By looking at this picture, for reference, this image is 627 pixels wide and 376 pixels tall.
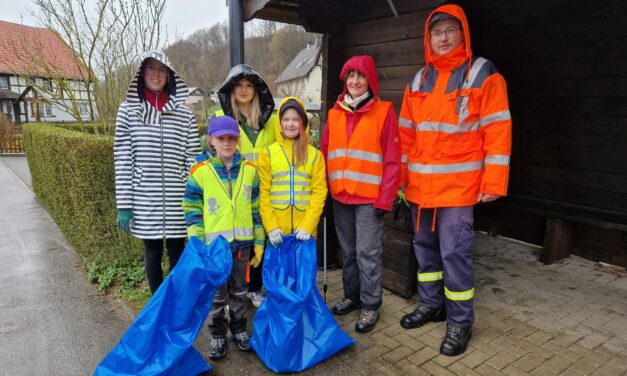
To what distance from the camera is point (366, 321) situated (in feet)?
10.4

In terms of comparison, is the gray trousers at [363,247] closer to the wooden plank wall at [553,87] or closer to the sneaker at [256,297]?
the sneaker at [256,297]

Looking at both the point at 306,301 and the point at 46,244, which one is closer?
the point at 306,301

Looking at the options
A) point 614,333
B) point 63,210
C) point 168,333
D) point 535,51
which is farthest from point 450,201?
point 63,210

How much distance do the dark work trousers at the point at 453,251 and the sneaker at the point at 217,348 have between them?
1.57m

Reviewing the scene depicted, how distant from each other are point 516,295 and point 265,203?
2.55 metres

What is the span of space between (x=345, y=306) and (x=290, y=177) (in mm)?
1216

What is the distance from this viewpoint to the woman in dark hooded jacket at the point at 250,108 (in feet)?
10.3

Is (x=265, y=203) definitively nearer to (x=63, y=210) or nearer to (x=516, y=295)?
(x=516, y=295)

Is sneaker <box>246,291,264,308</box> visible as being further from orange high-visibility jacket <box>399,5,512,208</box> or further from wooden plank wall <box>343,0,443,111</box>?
wooden plank wall <box>343,0,443,111</box>

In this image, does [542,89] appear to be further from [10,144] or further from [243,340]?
[10,144]

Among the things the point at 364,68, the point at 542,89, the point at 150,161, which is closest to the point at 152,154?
the point at 150,161

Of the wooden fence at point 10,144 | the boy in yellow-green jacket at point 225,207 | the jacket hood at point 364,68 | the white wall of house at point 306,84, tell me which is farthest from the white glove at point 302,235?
the white wall of house at point 306,84

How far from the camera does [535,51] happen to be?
4.93 meters

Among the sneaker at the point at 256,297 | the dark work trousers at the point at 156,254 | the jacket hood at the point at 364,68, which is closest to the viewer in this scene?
the jacket hood at the point at 364,68
